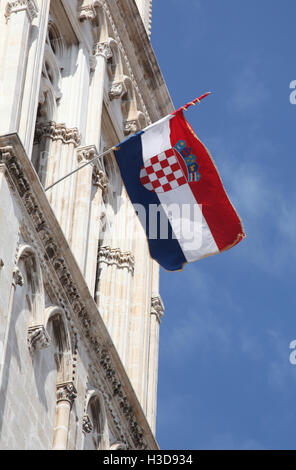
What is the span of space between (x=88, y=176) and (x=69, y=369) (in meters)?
6.90

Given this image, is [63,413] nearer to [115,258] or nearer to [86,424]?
[86,424]

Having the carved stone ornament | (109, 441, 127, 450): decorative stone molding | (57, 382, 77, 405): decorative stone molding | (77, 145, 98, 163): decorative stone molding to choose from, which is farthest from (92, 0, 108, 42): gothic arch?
(57, 382, 77, 405): decorative stone molding

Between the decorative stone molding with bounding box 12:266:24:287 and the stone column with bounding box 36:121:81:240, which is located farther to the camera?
the stone column with bounding box 36:121:81:240

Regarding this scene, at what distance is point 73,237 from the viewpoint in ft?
109

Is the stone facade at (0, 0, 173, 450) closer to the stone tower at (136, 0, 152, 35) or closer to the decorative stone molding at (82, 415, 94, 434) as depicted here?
the decorative stone molding at (82, 415, 94, 434)

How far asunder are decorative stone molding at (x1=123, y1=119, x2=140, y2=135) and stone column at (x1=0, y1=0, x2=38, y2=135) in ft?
28.3

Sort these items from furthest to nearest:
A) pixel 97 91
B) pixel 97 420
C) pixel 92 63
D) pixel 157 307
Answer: pixel 157 307 → pixel 92 63 → pixel 97 91 → pixel 97 420

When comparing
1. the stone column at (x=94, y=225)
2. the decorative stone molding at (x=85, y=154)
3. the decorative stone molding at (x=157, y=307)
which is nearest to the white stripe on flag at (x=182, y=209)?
the stone column at (x=94, y=225)

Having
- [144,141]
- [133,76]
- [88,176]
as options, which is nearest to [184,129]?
[144,141]

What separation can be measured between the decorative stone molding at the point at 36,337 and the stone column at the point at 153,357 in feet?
29.0

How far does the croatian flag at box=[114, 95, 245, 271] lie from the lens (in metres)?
32.2

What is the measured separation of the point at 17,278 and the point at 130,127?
14280 mm

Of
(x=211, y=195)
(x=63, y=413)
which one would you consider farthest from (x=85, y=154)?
(x=63, y=413)

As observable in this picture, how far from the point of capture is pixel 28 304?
28422 millimetres
